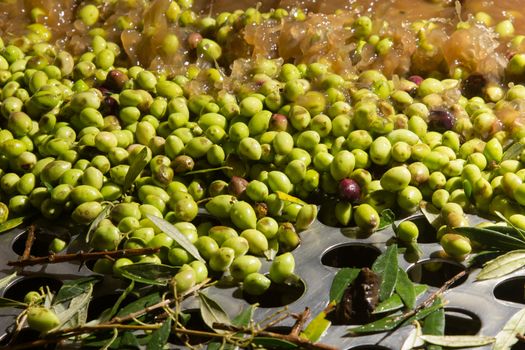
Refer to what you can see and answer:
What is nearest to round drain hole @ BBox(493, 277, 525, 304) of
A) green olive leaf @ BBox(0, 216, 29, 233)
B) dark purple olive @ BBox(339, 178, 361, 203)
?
dark purple olive @ BBox(339, 178, 361, 203)

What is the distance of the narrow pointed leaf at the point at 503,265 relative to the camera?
148 cm

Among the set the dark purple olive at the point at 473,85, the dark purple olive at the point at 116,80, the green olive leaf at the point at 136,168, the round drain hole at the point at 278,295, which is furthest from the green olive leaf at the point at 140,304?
the dark purple olive at the point at 473,85

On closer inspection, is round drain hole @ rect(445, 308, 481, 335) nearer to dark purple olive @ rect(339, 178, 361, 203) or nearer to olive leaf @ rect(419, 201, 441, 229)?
olive leaf @ rect(419, 201, 441, 229)

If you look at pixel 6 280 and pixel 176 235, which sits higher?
pixel 176 235

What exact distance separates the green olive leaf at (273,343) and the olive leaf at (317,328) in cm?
6

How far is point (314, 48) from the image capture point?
2.23 m

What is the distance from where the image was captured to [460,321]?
1.45 metres

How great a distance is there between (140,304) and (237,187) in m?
0.45

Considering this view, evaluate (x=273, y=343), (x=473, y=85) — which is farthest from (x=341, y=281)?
(x=473, y=85)

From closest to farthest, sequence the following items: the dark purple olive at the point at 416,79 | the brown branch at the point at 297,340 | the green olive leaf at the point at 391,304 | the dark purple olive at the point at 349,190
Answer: the brown branch at the point at 297,340 < the green olive leaf at the point at 391,304 < the dark purple olive at the point at 349,190 < the dark purple olive at the point at 416,79

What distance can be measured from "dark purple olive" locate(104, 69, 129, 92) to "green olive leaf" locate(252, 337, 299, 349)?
3.76ft

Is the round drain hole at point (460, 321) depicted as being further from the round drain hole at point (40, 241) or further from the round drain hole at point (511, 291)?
the round drain hole at point (40, 241)

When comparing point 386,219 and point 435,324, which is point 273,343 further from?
point 386,219

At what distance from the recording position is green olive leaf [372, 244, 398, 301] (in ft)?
4.75
